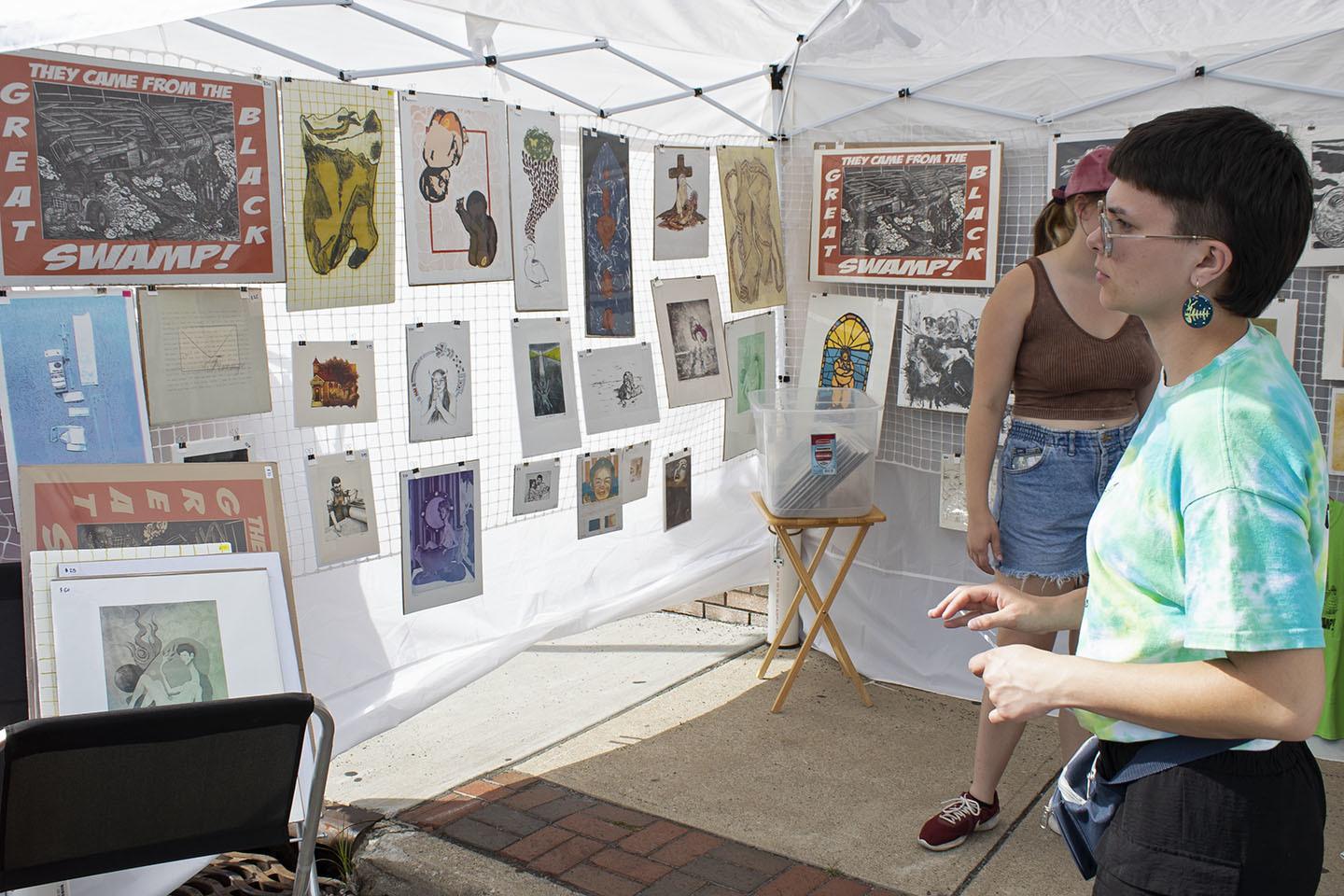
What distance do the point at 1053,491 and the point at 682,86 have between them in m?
2.07

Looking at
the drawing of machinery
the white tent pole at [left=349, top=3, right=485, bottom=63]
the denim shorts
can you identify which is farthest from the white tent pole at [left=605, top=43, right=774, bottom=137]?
the drawing of machinery

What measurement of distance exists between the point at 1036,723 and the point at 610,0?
9.56 feet

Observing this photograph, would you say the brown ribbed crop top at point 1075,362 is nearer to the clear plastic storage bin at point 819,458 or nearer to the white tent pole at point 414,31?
the clear plastic storage bin at point 819,458

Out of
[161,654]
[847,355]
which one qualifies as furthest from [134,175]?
[847,355]

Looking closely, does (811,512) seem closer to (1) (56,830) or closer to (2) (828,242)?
(2) (828,242)

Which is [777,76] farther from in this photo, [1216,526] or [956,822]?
[1216,526]

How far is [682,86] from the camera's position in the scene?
421 centimetres

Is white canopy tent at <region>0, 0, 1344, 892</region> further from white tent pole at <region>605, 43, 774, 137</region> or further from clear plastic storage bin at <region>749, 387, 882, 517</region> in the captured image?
clear plastic storage bin at <region>749, 387, 882, 517</region>

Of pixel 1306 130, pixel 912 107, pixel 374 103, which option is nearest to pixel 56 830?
pixel 374 103

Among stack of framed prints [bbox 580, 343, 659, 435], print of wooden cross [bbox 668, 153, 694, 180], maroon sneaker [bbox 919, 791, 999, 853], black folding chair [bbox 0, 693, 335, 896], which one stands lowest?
maroon sneaker [bbox 919, 791, 999, 853]

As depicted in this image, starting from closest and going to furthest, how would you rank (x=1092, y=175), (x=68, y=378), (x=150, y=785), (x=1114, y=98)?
(x=150, y=785) < (x=68, y=378) < (x=1092, y=175) < (x=1114, y=98)

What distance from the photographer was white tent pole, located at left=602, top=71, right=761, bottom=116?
4.00 m

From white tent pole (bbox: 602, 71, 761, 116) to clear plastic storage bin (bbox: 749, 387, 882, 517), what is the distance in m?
1.15

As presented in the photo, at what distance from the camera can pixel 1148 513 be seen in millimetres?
1332
